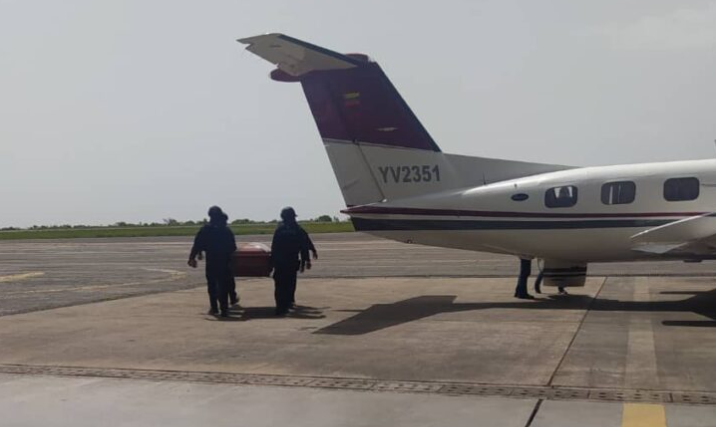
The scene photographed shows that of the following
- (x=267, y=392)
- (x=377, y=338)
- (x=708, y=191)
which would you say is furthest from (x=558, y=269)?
(x=267, y=392)

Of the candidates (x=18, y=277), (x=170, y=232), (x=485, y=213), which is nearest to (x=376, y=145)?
(x=485, y=213)

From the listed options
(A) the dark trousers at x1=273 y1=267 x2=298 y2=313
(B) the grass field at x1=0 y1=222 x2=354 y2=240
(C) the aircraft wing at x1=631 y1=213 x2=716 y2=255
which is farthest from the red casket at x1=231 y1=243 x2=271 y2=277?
(B) the grass field at x1=0 y1=222 x2=354 y2=240

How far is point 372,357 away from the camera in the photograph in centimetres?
884

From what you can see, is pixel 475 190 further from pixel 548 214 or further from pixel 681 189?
pixel 681 189

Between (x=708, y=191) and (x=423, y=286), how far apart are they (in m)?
6.70

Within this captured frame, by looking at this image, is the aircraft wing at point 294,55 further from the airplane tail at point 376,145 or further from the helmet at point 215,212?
the helmet at point 215,212

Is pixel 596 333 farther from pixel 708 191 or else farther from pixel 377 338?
pixel 708 191

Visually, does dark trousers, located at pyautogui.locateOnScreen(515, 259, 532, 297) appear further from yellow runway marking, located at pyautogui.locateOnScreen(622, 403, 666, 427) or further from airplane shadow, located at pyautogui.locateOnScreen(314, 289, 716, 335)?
yellow runway marking, located at pyautogui.locateOnScreen(622, 403, 666, 427)

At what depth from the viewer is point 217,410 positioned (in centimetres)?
664

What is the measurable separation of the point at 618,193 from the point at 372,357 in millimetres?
6475

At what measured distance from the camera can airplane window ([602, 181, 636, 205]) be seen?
13.1 meters

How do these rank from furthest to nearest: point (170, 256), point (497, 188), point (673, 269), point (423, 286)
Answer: point (170, 256) → point (673, 269) → point (423, 286) → point (497, 188)

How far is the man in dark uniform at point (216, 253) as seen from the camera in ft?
44.0

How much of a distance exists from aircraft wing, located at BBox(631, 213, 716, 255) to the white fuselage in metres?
0.22
